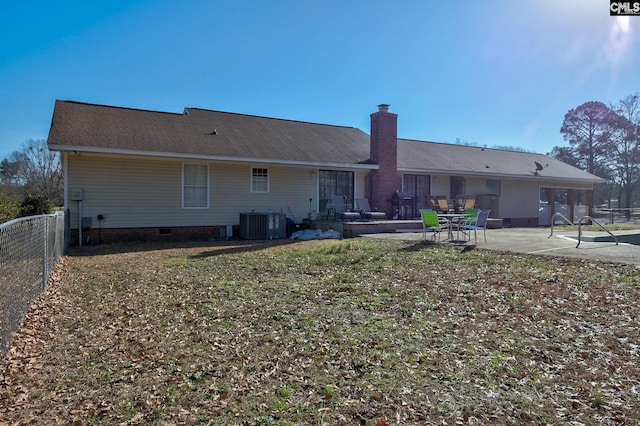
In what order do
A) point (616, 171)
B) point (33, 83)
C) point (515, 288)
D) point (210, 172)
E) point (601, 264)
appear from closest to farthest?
point (515, 288), point (601, 264), point (210, 172), point (33, 83), point (616, 171)

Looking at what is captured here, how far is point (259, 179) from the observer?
13453 mm

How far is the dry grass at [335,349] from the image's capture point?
2.51 m

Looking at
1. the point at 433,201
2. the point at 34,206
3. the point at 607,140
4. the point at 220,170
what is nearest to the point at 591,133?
the point at 607,140

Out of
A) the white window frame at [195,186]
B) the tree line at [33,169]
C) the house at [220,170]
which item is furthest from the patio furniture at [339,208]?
the tree line at [33,169]

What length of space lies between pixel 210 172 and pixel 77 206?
12.2 ft

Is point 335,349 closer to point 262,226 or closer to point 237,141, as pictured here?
point 262,226

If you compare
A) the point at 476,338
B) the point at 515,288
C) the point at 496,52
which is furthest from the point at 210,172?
the point at 476,338

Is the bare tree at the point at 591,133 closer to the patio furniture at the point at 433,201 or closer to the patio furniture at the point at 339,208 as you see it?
the patio furniture at the point at 433,201

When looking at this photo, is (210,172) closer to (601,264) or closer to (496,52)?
(496,52)

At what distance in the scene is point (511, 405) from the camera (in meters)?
2.53

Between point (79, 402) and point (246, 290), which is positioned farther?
point (246, 290)

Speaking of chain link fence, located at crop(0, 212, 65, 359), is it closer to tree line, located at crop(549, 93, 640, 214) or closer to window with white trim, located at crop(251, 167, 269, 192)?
window with white trim, located at crop(251, 167, 269, 192)

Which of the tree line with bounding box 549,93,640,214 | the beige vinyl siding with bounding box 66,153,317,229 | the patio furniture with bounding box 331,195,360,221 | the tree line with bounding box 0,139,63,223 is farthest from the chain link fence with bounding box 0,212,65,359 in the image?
the tree line with bounding box 549,93,640,214

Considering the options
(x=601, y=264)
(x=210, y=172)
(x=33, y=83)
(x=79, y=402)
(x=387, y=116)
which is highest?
(x=33, y=83)
